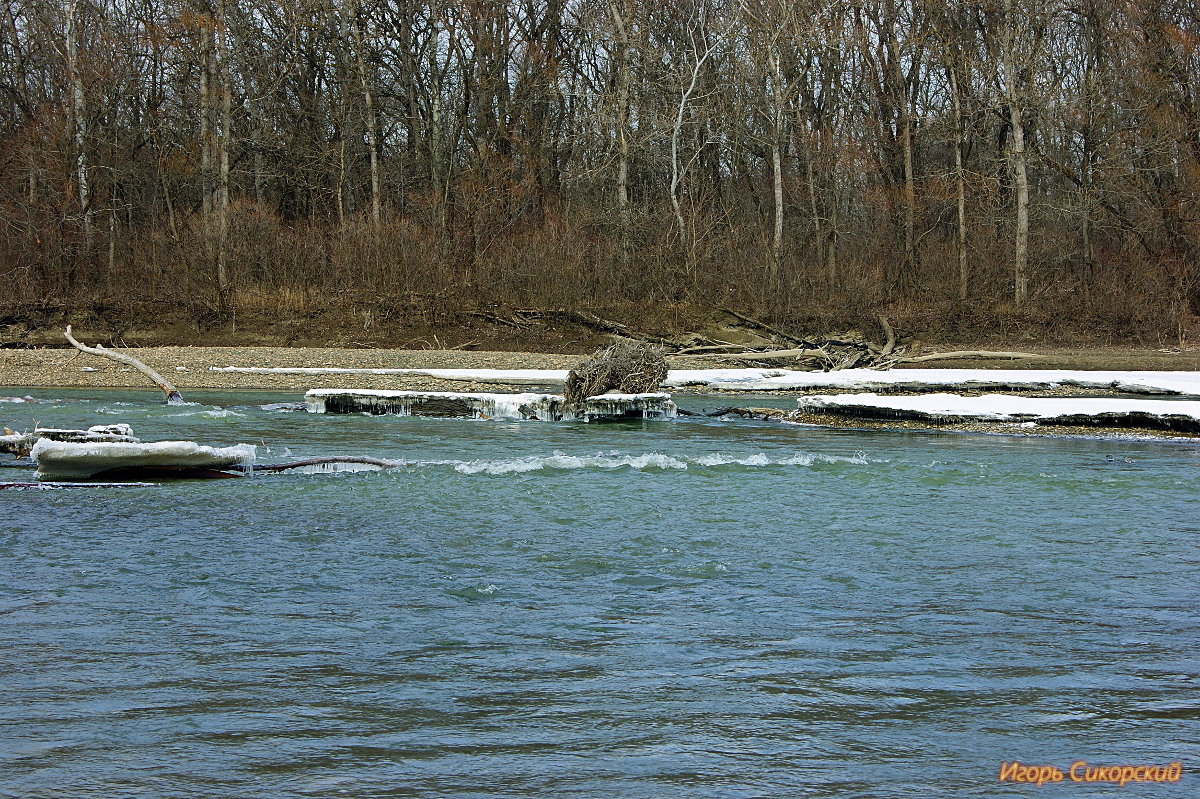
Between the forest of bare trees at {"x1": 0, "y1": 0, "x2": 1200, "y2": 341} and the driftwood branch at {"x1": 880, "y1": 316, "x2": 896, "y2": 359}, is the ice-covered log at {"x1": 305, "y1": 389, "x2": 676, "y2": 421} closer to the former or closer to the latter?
the driftwood branch at {"x1": 880, "y1": 316, "x2": 896, "y2": 359}

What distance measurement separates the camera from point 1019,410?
14.5 metres

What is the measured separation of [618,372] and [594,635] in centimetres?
1160

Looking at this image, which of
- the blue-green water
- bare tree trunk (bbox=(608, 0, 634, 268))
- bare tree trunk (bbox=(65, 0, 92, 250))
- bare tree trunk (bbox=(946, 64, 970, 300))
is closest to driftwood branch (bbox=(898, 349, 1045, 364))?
bare tree trunk (bbox=(946, 64, 970, 300))

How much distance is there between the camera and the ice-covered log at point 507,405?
53.3 feet

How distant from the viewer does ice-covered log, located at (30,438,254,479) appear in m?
9.48

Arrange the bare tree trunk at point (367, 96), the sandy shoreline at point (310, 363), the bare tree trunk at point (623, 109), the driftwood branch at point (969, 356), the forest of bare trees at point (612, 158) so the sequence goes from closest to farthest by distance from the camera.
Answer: the sandy shoreline at point (310, 363)
the driftwood branch at point (969, 356)
the forest of bare trees at point (612, 158)
the bare tree trunk at point (623, 109)
the bare tree trunk at point (367, 96)

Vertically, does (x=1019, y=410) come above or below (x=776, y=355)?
below

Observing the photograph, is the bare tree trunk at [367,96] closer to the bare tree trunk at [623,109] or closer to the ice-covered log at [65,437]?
the bare tree trunk at [623,109]

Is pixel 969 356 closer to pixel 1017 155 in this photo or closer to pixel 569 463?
pixel 1017 155

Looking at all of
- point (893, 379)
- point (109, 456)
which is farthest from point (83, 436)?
point (893, 379)

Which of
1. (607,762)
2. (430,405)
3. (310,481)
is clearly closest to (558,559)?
(607,762)

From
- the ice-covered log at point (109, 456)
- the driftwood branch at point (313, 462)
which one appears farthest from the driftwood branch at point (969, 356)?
the ice-covered log at point (109, 456)

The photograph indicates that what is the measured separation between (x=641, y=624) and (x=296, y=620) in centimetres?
174

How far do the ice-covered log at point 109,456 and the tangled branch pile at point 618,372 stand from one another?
286 inches
